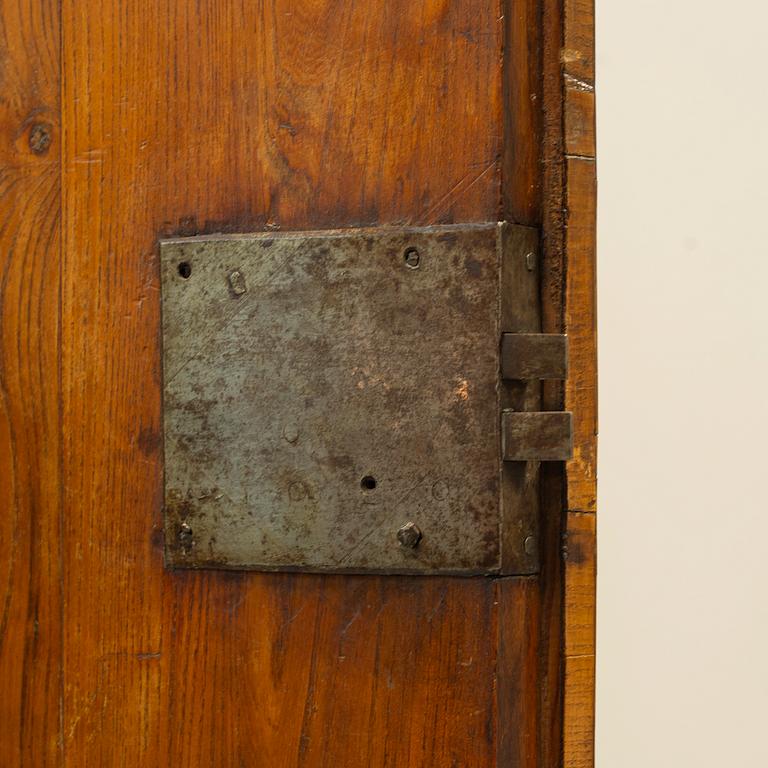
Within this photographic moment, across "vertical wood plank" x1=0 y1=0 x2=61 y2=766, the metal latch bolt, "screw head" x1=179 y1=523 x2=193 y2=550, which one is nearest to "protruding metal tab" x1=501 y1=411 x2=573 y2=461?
the metal latch bolt

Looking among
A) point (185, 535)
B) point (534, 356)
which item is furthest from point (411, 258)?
point (185, 535)

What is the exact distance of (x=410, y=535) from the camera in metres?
0.80

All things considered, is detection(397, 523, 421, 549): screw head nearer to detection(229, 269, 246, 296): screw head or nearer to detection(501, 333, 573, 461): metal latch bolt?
detection(501, 333, 573, 461): metal latch bolt

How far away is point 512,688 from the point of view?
82 cm

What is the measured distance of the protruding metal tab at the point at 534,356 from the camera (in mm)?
786

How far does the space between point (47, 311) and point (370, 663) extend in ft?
1.11

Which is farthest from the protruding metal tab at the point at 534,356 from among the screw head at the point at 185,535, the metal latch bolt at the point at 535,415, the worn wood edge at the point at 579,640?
the screw head at the point at 185,535

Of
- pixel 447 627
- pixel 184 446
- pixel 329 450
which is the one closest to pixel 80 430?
pixel 184 446

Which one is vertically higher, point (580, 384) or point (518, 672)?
point (580, 384)

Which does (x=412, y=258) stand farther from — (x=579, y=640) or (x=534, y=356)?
(x=579, y=640)

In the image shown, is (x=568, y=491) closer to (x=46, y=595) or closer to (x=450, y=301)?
(x=450, y=301)

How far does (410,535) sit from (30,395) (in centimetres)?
30

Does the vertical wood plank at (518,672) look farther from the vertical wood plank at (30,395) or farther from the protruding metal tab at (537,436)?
the vertical wood plank at (30,395)

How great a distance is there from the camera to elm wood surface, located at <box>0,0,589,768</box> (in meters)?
0.81
